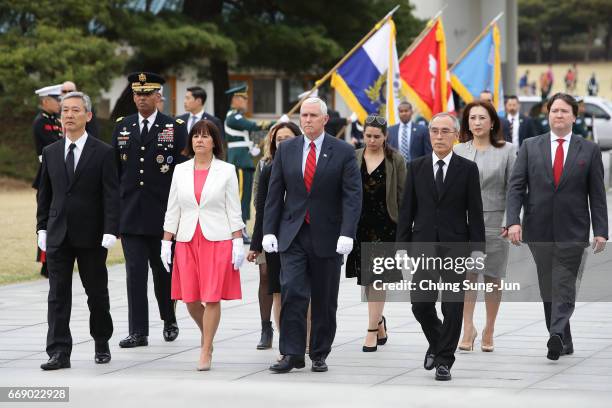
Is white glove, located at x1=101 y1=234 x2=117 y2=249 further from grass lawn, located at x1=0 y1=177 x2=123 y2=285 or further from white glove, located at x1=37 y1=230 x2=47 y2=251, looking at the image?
grass lawn, located at x1=0 y1=177 x2=123 y2=285

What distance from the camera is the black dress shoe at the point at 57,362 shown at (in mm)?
8633

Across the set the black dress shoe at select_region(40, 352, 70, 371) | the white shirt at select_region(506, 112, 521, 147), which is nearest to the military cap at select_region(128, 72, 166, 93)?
the black dress shoe at select_region(40, 352, 70, 371)

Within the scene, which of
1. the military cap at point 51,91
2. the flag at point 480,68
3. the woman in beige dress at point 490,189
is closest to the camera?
the woman in beige dress at point 490,189

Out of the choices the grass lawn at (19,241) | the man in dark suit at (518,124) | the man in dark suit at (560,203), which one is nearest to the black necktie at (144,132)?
the man in dark suit at (560,203)

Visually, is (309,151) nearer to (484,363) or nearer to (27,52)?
(484,363)

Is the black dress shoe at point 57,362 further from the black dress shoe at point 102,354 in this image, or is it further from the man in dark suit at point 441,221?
the man in dark suit at point 441,221

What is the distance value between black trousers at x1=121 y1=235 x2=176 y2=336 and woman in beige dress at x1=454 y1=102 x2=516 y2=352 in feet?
7.38

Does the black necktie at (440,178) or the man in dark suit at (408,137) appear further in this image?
the man in dark suit at (408,137)

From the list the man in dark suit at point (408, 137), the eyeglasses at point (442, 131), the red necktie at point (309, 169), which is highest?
the man in dark suit at point (408, 137)

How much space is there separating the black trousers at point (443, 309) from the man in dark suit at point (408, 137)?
8.24 m

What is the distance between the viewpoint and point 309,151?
8742 mm

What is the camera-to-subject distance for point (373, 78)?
18281 millimetres

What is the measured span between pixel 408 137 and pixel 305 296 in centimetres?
835

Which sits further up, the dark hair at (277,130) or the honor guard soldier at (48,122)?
the honor guard soldier at (48,122)
